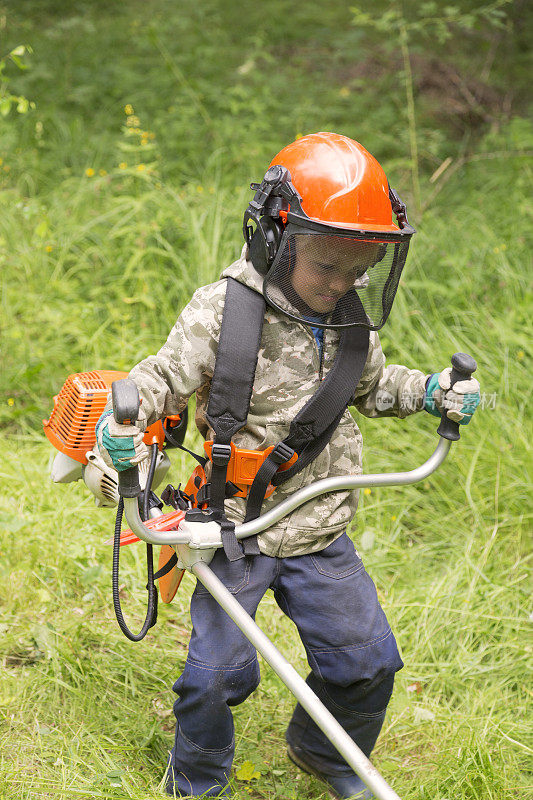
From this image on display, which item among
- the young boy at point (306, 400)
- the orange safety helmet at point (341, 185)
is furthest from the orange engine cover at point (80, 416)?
the orange safety helmet at point (341, 185)

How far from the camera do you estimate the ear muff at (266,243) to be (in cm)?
220

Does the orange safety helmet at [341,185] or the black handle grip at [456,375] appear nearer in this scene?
the orange safety helmet at [341,185]

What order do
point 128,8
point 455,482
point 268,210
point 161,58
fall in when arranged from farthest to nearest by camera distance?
point 128,8 < point 161,58 < point 455,482 < point 268,210

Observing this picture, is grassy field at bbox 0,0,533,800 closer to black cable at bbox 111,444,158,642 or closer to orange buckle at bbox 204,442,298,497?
black cable at bbox 111,444,158,642

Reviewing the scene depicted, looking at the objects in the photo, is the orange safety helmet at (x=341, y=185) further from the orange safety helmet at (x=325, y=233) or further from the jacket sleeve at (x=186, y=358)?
the jacket sleeve at (x=186, y=358)

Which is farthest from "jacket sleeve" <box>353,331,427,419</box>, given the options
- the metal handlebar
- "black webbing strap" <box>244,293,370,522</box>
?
the metal handlebar

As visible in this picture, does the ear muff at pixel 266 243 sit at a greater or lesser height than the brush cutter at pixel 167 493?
greater

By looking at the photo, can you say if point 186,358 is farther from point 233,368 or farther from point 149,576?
point 149,576

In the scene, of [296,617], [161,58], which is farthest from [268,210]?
[161,58]

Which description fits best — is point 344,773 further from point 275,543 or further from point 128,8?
point 128,8

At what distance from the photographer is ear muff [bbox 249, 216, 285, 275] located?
220 centimetres

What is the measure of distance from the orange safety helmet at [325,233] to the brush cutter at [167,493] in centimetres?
34

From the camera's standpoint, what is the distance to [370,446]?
422 centimetres

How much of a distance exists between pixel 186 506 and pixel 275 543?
0.27 m
